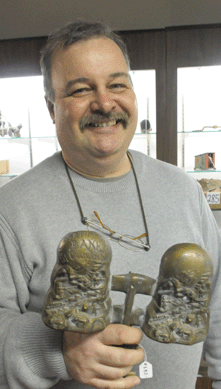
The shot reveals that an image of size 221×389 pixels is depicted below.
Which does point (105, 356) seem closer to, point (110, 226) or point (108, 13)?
point (110, 226)

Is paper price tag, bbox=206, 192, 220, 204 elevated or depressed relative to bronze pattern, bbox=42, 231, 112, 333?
depressed

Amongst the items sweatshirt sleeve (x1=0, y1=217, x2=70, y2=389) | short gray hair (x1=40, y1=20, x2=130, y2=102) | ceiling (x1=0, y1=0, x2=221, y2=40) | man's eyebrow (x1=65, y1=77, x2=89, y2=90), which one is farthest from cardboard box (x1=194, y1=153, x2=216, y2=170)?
sweatshirt sleeve (x1=0, y1=217, x2=70, y2=389)

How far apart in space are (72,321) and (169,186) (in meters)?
0.60

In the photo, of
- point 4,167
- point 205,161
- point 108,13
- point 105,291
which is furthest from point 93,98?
point 108,13

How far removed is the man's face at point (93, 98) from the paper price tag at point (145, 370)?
20.4 inches

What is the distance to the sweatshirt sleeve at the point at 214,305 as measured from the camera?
1019 millimetres

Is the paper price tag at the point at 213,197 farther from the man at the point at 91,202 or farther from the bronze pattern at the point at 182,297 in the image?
the bronze pattern at the point at 182,297

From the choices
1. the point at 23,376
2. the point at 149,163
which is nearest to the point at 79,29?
the point at 149,163

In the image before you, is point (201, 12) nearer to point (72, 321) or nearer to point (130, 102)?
point (130, 102)

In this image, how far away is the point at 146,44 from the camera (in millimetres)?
1929

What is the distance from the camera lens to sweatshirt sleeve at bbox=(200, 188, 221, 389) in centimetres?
102

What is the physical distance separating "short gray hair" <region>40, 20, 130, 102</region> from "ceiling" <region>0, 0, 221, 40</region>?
55.8 inches

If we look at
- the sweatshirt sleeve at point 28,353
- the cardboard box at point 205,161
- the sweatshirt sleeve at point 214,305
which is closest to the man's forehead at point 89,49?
the sweatshirt sleeve at point 214,305

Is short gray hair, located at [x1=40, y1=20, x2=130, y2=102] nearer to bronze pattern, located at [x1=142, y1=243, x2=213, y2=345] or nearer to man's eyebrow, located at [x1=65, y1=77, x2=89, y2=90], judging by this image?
man's eyebrow, located at [x1=65, y1=77, x2=89, y2=90]
